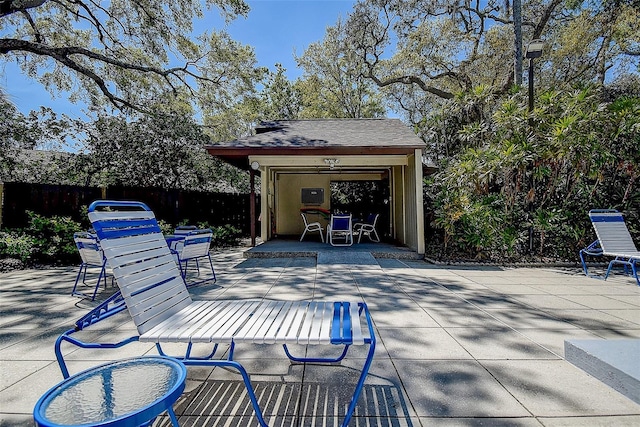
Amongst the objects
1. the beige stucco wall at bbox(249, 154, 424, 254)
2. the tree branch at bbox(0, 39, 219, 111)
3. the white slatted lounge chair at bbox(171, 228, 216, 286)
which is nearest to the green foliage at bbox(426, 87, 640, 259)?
the beige stucco wall at bbox(249, 154, 424, 254)

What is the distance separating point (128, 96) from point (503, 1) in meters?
15.0

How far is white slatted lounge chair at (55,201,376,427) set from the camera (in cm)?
154

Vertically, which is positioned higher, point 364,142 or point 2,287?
point 364,142

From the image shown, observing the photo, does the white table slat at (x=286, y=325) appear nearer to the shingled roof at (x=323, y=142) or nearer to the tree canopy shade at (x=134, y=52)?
the shingled roof at (x=323, y=142)

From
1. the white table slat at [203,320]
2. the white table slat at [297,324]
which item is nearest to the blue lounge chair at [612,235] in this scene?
the white table slat at [297,324]

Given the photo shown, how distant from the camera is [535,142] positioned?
616 centimetres

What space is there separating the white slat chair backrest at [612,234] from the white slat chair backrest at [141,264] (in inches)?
239

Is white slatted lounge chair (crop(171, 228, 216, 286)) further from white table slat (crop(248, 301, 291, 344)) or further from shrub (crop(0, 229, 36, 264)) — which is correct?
shrub (crop(0, 229, 36, 264))

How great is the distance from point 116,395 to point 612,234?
265 inches

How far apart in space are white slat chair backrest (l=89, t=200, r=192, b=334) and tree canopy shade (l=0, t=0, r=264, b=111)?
29.8 feet

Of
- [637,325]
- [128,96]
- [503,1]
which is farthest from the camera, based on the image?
[503,1]

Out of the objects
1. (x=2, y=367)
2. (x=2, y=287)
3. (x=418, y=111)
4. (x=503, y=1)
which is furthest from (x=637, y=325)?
(x=418, y=111)

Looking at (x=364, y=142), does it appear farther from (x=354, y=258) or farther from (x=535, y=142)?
(x=535, y=142)

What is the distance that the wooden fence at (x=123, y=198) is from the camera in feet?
22.4
